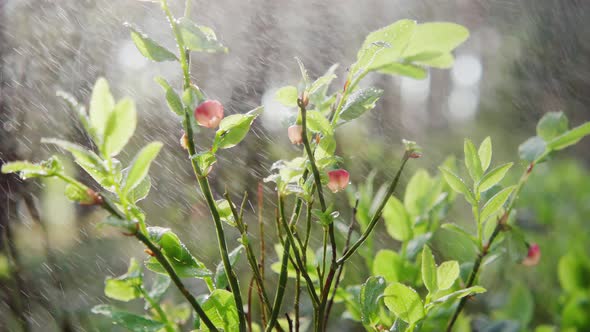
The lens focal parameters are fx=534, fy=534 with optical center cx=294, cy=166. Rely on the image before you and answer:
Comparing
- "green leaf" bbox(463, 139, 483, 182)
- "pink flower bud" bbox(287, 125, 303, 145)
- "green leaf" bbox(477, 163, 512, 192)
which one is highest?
"pink flower bud" bbox(287, 125, 303, 145)

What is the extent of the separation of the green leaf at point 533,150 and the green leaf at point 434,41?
110mm

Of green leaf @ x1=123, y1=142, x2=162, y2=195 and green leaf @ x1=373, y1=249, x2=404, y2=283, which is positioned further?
green leaf @ x1=373, y1=249, x2=404, y2=283

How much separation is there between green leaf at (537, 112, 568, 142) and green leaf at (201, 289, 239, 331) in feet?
0.77

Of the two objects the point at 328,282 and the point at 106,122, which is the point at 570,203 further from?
the point at 106,122

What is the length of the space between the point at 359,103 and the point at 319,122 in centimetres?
3

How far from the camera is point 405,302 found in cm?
31

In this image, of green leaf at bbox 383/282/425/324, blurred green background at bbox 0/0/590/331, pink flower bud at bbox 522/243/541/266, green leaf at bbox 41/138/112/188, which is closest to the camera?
green leaf at bbox 41/138/112/188

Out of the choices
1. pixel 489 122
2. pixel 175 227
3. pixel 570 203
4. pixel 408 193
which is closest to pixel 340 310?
pixel 175 227

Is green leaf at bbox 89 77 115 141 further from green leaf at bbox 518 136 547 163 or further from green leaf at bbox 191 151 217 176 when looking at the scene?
green leaf at bbox 518 136 547 163

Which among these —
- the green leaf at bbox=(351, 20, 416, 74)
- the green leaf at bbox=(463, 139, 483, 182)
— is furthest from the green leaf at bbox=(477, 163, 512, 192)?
the green leaf at bbox=(351, 20, 416, 74)

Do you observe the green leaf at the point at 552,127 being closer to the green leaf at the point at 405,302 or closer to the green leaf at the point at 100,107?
the green leaf at the point at 405,302

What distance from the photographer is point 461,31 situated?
0.28 metres

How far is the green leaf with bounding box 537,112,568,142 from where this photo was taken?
362 millimetres

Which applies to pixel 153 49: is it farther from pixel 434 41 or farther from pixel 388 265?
pixel 388 265
